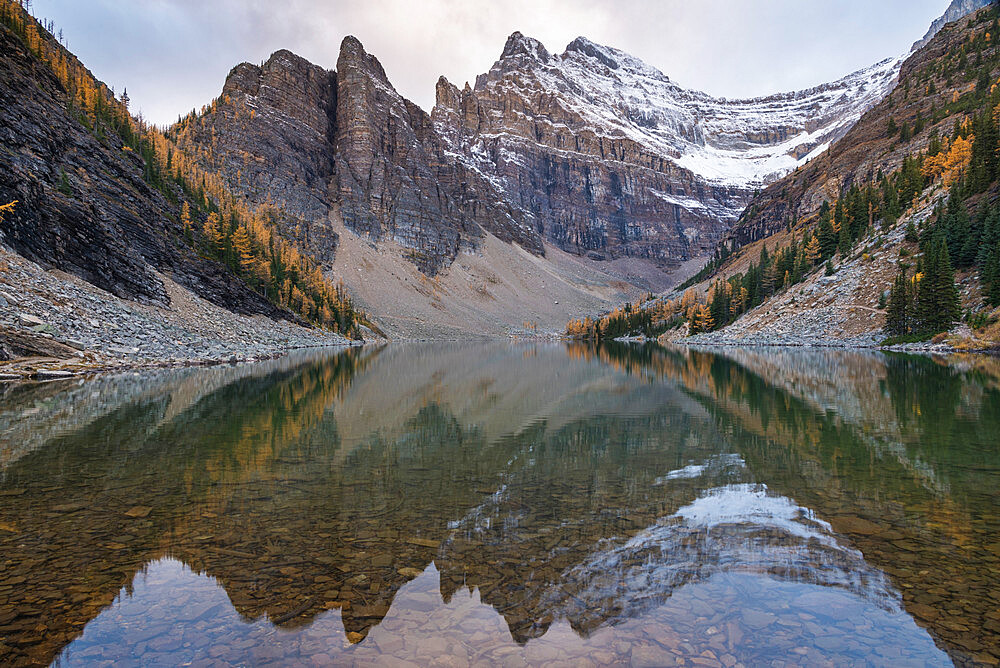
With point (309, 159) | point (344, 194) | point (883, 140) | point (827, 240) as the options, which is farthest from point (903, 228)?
point (309, 159)

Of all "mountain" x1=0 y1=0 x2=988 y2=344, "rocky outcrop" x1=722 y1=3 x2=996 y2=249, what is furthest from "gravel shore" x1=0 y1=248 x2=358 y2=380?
"rocky outcrop" x1=722 y1=3 x2=996 y2=249

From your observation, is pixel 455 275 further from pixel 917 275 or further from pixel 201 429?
pixel 201 429

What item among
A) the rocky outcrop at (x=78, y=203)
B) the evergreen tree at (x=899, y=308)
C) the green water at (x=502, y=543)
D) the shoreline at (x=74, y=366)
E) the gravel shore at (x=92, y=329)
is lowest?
the green water at (x=502, y=543)

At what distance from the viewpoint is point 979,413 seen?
663 inches

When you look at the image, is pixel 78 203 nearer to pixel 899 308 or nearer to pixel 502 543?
pixel 502 543

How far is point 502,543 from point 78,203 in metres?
55.6

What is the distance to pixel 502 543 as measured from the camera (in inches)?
292

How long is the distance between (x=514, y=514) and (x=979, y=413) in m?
17.4

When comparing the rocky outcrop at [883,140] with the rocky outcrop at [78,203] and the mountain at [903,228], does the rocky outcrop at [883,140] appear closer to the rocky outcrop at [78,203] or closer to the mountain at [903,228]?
the mountain at [903,228]

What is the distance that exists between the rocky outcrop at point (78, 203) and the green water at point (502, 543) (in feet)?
110

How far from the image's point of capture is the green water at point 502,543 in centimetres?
503

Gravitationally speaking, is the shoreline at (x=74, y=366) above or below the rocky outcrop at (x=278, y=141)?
below

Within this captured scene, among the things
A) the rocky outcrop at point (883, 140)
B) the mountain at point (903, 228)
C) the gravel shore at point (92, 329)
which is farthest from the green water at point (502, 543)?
the rocky outcrop at point (883, 140)

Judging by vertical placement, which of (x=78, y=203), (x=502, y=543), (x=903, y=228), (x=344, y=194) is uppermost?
(x=344, y=194)
